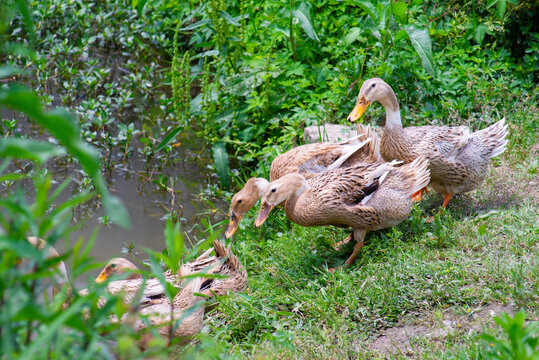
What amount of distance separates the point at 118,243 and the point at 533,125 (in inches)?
170

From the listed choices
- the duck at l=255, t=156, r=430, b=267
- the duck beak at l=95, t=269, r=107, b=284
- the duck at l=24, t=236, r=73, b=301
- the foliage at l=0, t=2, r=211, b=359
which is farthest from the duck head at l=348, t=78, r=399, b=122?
the foliage at l=0, t=2, r=211, b=359

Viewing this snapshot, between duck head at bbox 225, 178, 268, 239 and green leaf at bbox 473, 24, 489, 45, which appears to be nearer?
duck head at bbox 225, 178, 268, 239

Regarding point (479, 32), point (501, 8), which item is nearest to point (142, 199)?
point (479, 32)

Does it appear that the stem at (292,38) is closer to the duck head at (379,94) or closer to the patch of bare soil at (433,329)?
the duck head at (379,94)

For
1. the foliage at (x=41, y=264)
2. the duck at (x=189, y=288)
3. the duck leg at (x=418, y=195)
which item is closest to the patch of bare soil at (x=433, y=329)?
the duck at (x=189, y=288)

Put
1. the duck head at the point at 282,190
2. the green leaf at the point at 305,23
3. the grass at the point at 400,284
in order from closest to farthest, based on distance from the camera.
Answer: the grass at the point at 400,284 < the duck head at the point at 282,190 < the green leaf at the point at 305,23

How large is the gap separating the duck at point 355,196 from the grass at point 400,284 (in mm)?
196

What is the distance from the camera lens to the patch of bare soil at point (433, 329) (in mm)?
3355

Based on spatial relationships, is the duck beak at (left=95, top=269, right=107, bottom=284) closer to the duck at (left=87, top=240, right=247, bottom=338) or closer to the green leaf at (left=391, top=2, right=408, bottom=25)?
the duck at (left=87, top=240, right=247, bottom=338)

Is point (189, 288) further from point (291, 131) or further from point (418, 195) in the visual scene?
point (291, 131)

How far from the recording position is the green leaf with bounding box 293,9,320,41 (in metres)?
6.07

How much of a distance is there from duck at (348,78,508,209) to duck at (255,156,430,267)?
0.66 feet

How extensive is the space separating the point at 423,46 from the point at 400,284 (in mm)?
2829

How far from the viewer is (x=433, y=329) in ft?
11.3
